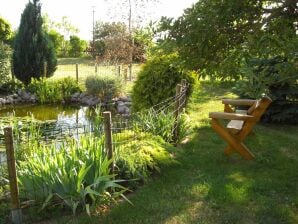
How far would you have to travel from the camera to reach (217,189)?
16.8 feet

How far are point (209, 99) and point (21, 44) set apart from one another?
329 inches

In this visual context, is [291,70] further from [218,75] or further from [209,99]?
[209,99]

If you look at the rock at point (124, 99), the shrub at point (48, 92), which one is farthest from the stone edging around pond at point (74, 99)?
the shrub at point (48, 92)

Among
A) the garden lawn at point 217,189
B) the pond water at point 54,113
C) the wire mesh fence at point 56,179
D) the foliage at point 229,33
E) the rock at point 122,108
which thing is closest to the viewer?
the foliage at point 229,33

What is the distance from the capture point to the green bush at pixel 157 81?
909 cm

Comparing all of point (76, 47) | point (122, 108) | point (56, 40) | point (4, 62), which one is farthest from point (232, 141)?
point (76, 47)

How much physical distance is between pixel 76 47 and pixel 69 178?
32.1 metres

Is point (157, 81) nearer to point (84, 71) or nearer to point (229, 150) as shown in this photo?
point (229, 150)

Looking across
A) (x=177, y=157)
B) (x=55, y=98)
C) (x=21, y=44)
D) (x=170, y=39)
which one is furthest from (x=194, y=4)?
(x=21, y=44)

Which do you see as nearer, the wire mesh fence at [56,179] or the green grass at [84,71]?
the wire mesh fence at [56,179]

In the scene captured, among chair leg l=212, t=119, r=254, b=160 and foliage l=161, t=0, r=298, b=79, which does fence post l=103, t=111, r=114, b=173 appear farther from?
chair leg l=212, t=119, r=254, b=160

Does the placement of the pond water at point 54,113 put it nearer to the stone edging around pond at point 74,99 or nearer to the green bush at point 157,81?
the stone edging around pond at point 74,99

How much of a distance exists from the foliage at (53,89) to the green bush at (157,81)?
5.90m

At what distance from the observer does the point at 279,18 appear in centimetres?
382
